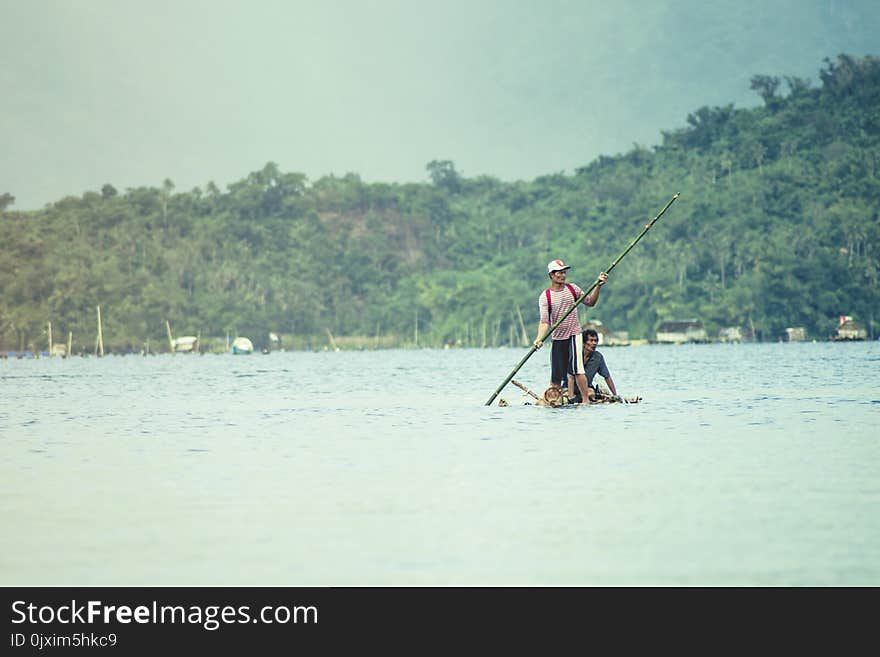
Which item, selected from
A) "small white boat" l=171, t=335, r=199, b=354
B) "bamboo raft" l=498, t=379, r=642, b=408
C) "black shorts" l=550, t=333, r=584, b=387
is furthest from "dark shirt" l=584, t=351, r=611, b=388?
"small white boat" l=171, t=335, r=199, b=354

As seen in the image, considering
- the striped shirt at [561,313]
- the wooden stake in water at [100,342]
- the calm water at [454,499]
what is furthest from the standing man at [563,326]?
the wooden stake in water at [100,342]

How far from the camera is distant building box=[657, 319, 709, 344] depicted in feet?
463

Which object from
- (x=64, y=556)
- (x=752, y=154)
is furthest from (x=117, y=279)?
(x=64, y=556)

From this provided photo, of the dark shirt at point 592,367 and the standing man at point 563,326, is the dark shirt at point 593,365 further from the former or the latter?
the standing man at point 563,326

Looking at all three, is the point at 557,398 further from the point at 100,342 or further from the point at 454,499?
the point at 100,342

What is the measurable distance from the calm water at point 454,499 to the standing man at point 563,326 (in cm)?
82

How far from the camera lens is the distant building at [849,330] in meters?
130

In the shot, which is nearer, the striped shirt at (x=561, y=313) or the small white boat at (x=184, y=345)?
the striped shirt at (x=561, y=313)

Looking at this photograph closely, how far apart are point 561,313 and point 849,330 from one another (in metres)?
113

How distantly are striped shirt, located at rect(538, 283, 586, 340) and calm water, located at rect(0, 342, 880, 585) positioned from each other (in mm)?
1341

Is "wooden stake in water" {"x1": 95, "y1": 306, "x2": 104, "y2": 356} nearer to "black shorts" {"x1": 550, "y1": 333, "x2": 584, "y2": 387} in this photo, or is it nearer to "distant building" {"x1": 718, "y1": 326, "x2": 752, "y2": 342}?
"distant building" {"x1": 718, "y1": 326, "x2": 752, "y2": 342}

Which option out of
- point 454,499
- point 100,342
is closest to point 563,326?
point 454,499

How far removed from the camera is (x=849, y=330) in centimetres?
13112
